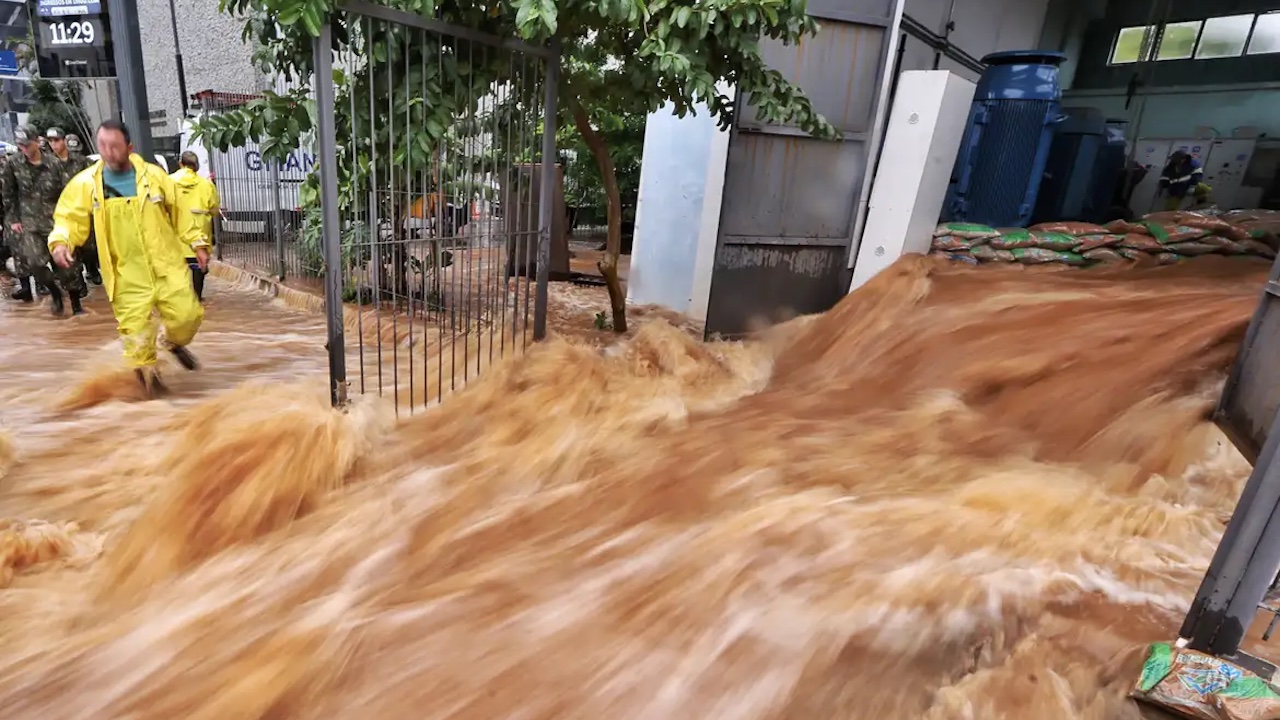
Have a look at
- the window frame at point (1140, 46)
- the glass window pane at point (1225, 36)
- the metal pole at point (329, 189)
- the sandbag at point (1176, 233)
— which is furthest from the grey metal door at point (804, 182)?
the glass window pane at point (1225, 36)

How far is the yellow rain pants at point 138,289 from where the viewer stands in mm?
3635

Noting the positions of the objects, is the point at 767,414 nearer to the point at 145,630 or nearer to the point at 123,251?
the point at 145,630

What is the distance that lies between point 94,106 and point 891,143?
1616 cm

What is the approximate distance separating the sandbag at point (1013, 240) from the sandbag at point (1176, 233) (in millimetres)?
793

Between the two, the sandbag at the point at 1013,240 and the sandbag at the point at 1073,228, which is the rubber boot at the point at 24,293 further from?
the sandbag at the point at 1073,228

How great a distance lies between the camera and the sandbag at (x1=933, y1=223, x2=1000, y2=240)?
17.1 feet

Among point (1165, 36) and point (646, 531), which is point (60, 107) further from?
point (1165, 36)

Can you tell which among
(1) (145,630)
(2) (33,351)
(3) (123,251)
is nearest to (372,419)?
(1) (145,630)

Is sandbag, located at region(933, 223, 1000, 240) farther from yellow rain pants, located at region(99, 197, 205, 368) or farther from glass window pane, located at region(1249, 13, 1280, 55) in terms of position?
glass window pane, located at region(1249, 13, 1280, 55)

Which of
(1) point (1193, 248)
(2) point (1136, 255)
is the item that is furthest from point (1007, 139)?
(1) point (1193, 248)

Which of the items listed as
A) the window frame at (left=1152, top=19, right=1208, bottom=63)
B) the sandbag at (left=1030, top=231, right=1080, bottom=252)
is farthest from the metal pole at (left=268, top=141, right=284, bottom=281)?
the window frame at (left=1152, top=19, right=1208, bottom=63)

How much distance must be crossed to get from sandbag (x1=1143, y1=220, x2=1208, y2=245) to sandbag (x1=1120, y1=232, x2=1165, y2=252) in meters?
0.04

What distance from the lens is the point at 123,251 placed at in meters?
3.67

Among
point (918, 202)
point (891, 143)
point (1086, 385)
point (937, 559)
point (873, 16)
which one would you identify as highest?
point (873, 16)
